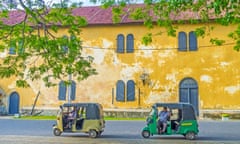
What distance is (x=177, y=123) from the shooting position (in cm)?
1347

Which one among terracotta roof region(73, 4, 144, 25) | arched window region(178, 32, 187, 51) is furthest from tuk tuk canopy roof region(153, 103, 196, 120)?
terracotta roof region(73, 4, 144, 25)

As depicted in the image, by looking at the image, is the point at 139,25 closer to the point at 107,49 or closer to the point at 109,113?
the point at 107,49

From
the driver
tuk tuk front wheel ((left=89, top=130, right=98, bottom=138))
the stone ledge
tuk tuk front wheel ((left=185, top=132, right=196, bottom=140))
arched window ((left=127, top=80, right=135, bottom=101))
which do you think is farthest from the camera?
arched window ((left=127, top=80, right=135, bottom=101))

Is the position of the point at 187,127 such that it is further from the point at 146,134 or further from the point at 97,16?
the point at 97,16

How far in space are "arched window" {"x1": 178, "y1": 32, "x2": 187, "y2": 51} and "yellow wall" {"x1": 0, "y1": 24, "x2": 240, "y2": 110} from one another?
1.27ft

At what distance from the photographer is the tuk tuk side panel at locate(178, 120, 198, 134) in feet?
43.4

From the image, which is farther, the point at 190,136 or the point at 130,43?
the point at 130,43

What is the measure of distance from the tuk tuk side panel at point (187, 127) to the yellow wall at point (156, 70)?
1436 cm

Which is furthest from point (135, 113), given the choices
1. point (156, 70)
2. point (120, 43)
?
point (120, 43)

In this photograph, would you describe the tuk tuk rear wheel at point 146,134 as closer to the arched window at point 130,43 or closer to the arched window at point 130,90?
the arched window at point 130,90

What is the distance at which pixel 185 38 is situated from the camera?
28312 millimetres

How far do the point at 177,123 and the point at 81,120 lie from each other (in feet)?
15.2

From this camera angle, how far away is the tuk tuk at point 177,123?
13.3 metres

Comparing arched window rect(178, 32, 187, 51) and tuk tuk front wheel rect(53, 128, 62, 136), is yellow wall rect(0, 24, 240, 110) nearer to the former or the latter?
arched window rect(178, 32, 187, 51)
